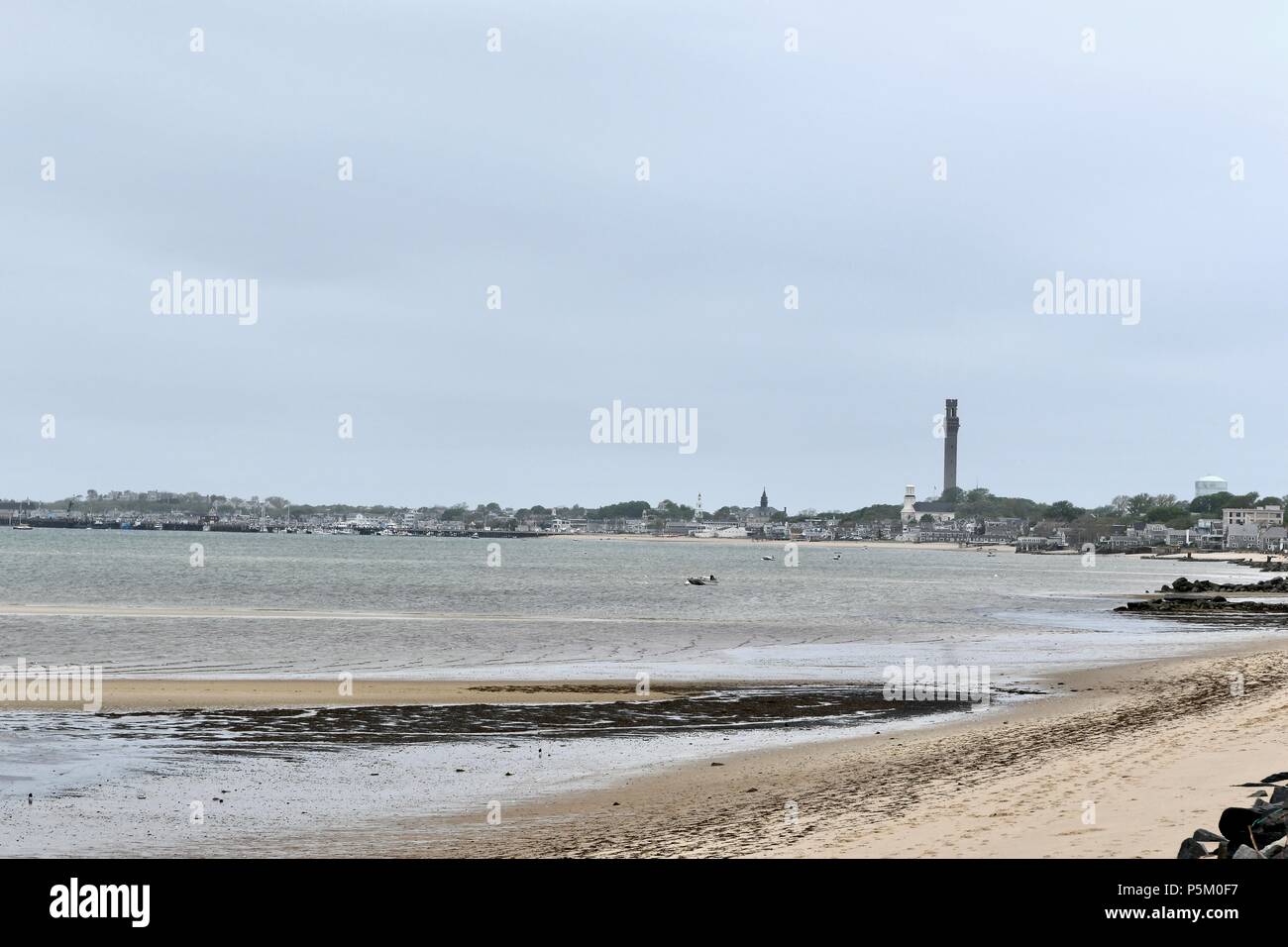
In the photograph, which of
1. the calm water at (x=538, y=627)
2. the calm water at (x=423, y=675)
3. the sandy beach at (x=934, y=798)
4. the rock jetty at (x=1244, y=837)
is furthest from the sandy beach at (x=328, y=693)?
the rock jetty at (x=1244, y=837)

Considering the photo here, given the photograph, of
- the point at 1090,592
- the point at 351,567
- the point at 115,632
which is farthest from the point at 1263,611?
the point at 351,567

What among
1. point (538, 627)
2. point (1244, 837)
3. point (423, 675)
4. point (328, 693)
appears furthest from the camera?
point (538, 627)

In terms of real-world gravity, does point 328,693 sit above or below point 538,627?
above

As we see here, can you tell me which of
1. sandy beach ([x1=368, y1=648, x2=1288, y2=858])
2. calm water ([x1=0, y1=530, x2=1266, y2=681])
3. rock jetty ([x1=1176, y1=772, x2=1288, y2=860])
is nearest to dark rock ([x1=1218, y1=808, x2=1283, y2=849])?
rock jetty ([x1=1176, y1=772, x2=1288, y2=860])

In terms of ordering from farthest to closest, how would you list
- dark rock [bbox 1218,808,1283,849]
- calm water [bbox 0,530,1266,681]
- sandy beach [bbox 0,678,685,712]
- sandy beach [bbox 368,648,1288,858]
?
calm water [bbox 0,530,1266,681] → sandy beach [bbox 0,678,685,712] → sandy beach [bbox 368,648,1288,858] → dark rock [bbox 1218,808,1283,849]

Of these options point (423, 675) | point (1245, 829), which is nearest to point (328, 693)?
point (423, 675)

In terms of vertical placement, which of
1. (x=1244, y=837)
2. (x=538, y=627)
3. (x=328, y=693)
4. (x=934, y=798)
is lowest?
(x=538, y=627)

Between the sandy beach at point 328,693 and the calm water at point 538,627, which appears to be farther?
the calm water at point 538,627

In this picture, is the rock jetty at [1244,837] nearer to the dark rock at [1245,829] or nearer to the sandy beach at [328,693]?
the dark rock at [1245,829]

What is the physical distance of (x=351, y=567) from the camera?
390 ft

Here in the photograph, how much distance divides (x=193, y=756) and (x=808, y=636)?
3125cm

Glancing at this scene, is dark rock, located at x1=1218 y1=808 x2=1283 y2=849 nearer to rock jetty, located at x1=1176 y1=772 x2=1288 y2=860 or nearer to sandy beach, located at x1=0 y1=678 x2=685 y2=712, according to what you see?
rock jetty, located at x1=1176 y1=772 x2=1288 y2=860

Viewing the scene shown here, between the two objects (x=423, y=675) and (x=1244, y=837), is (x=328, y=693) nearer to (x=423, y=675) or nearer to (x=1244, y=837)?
(x=423, y=675)
